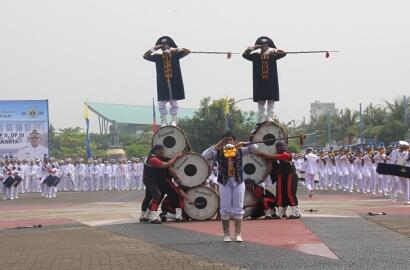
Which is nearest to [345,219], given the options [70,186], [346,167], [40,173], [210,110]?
[346,167]

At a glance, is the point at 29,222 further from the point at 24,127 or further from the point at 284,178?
the point at 24,127

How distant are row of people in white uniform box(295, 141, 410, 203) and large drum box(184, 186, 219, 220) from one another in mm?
7713

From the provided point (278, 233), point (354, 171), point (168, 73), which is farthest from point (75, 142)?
point (278, 233)

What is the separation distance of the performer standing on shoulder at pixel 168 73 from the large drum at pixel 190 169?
1.15 metres

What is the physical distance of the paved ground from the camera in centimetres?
1064

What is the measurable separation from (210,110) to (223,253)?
144 feet

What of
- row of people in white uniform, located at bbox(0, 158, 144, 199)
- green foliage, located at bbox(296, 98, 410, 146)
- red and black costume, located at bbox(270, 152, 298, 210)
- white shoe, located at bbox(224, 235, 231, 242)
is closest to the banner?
row of people in white uniform, located at bbox(0, 158, 144, 199)

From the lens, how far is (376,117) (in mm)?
59531

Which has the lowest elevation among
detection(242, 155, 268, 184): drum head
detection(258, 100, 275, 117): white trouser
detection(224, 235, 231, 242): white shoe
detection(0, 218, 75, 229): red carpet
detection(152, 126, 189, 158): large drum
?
detection(0, 218, 75, 229): red carpet

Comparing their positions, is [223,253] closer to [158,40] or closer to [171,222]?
[171,222]

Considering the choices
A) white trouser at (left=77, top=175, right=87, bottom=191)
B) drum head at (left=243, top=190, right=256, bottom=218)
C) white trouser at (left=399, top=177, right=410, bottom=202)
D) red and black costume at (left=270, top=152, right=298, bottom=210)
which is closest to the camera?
red and black costume at (left=270, top=152, right=298, bottom=210)

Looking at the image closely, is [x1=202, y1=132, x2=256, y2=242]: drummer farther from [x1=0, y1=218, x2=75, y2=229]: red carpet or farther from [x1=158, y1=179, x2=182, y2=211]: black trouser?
[x1=0, y1=218, x2=75, y2=229]: red carpet

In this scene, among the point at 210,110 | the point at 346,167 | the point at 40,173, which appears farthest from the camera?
the point at 210,110

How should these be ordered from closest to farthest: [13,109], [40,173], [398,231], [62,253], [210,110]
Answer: [62,253] < [398,231] < [40,173] < [13,109] < [210,110]
